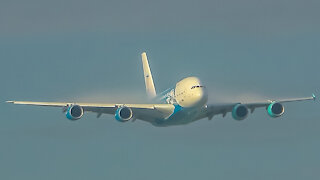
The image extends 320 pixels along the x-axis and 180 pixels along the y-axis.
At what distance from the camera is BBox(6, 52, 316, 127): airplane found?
11581cm

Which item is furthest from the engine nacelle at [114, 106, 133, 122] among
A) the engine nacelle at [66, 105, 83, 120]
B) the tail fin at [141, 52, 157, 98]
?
the tail fin at [141, 52, 157, 98]

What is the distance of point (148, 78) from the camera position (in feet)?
Answer: 520

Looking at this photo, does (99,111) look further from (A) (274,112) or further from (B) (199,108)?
(A) (274,112)

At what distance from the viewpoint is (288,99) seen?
410 ft

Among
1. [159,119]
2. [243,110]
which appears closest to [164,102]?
[159,119]

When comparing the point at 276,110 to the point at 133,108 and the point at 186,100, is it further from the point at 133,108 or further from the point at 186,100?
the point at 133,108

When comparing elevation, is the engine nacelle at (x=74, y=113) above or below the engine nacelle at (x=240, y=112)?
below

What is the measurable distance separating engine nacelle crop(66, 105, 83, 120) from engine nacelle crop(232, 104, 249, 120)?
20892 millimetres

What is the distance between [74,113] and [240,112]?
887 inches

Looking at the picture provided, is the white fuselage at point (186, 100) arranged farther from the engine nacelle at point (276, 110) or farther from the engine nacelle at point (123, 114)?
the engine nacelle at point (276, 110)

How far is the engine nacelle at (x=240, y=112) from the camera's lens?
122625mm

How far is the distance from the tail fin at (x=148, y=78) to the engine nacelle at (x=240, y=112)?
24.8m

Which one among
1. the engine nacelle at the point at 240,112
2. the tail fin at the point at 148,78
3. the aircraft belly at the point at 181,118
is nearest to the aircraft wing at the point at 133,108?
the aircraft belly at the point at 181,118

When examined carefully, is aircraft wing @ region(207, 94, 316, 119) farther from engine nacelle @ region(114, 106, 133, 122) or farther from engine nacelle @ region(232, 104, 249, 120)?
engine nacelle @ region(114, 106, 133, 122)
